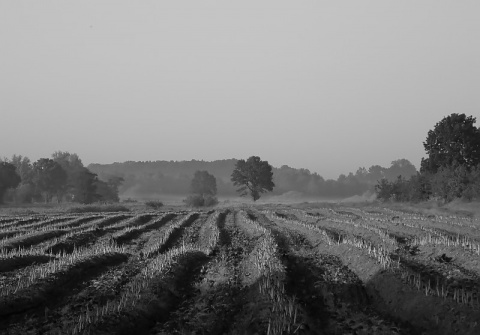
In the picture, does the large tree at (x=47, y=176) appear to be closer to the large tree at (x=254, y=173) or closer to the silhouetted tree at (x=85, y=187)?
the silhouetted tree at (x=85, y=187)

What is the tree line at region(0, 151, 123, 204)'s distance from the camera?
8500 cm

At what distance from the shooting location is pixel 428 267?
14180mm

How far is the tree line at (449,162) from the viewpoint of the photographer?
5562 centimetres

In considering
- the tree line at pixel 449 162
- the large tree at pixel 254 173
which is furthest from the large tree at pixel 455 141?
the large tree at pixel 254 173

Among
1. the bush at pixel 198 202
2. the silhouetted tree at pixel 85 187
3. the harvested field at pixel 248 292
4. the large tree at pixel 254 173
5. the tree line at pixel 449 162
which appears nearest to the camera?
the harvested field at pixel 248 292

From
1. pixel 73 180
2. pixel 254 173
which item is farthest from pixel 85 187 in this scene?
pixel 254 173

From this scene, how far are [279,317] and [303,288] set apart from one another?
3.53 meters

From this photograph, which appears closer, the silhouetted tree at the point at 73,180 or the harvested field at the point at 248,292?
the harvested field at the point at 248,292

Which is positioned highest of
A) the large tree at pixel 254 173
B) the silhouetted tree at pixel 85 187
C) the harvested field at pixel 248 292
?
the large tree at pixel 254 173

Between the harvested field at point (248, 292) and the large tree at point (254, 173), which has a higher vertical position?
the large tree at point (254, 173)

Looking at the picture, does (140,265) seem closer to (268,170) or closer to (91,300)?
(91,300)

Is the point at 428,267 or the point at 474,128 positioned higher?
the point at 474,128

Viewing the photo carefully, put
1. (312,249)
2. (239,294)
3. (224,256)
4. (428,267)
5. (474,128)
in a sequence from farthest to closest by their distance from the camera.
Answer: (474,128) → (312,249) → (224,256) → (428,267) → (239,294)

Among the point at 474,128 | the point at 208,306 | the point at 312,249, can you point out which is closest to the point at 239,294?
the point at 208,306
